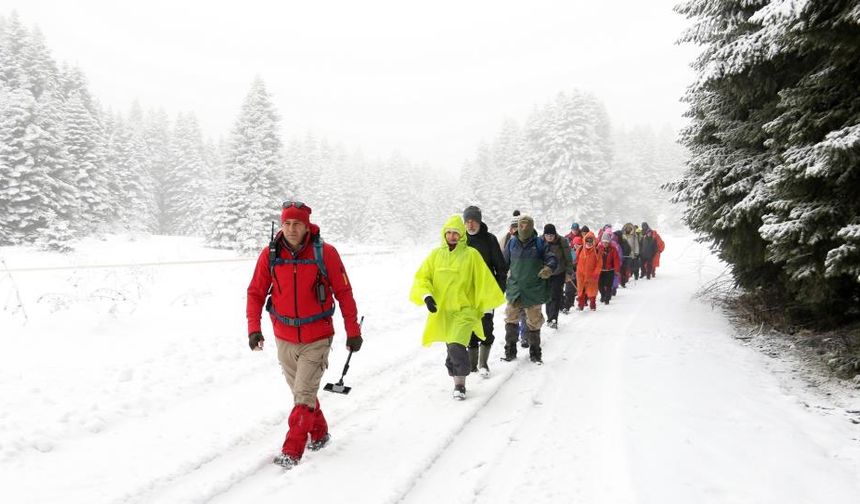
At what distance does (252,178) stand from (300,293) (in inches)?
1245

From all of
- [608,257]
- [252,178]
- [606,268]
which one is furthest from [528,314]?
[252,178]

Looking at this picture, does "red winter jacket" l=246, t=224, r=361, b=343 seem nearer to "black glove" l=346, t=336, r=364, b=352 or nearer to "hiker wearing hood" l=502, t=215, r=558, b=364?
"black glove" l=346, t=336, r=364, b=352

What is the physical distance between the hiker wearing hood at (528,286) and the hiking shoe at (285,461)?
14.1ft

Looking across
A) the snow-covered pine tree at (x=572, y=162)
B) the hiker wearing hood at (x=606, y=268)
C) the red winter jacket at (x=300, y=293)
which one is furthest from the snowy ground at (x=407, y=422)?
the snow-covered pine tree at (x=572, y=162)

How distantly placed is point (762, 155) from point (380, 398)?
7.07m

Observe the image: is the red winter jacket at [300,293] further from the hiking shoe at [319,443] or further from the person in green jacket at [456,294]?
the person in green jacket at [456,294]

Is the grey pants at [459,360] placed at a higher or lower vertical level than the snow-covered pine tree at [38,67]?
lower

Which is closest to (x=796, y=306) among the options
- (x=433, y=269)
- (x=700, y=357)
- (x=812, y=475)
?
(x=700, y=357)

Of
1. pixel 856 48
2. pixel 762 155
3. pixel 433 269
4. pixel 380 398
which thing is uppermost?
pixel 856 48

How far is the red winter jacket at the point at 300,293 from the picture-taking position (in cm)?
457

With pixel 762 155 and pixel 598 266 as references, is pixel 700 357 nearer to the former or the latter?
pixel 762 155

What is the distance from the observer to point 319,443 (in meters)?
4.75

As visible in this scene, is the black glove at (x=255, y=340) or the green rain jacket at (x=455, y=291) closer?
the black glove at (x=255, y=340)

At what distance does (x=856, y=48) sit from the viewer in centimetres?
500
